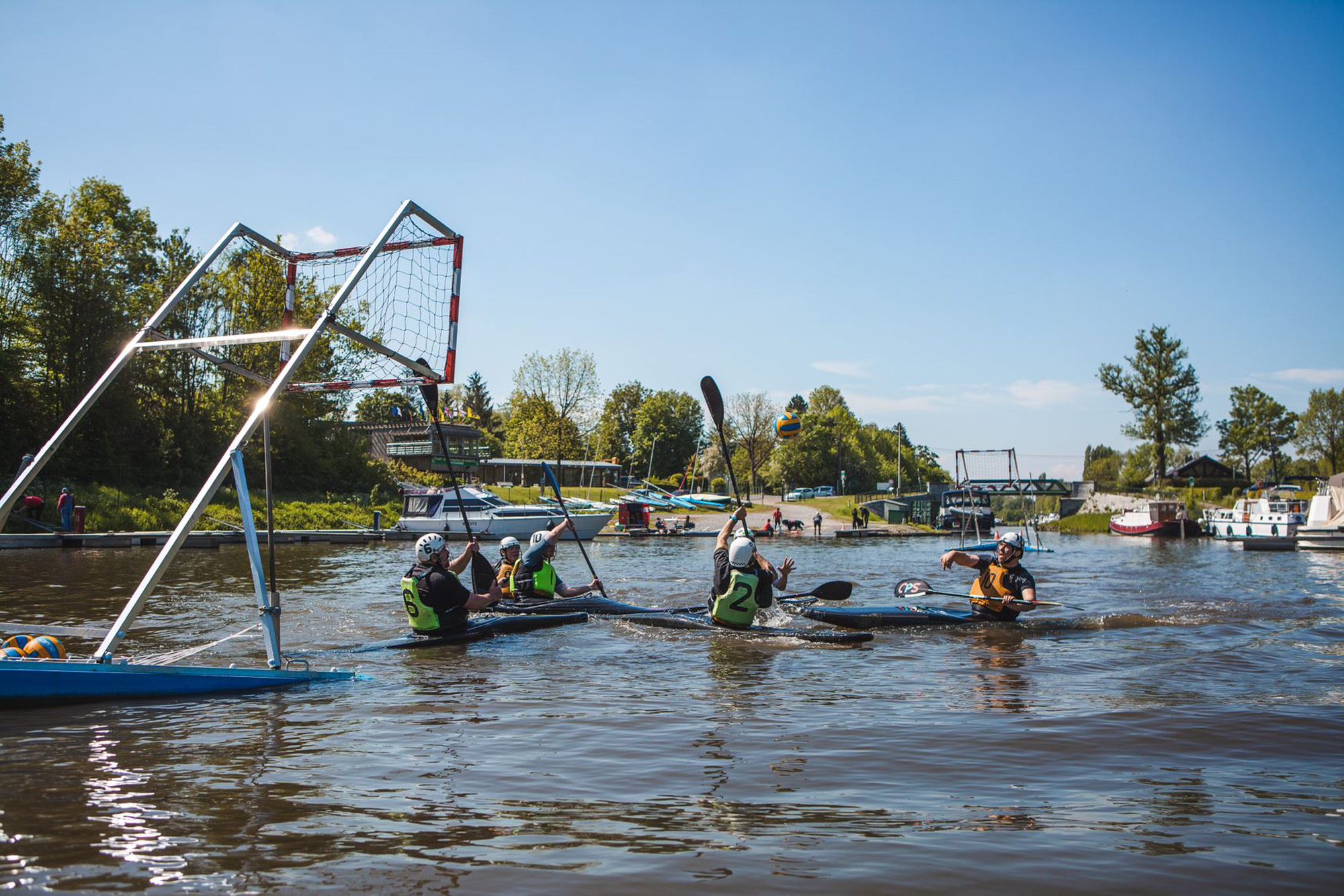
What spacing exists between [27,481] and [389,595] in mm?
10220

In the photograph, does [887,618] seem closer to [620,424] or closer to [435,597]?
[435,597]

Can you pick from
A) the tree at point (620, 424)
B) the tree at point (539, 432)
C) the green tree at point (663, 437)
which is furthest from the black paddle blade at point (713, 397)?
the green tree at point (663, 437)

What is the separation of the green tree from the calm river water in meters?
85.1

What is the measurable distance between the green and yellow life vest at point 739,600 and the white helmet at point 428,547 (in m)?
3.80

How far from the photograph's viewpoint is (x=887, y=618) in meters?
13.9

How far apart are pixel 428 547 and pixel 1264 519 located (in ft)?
158

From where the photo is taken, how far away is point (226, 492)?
37.2 metres

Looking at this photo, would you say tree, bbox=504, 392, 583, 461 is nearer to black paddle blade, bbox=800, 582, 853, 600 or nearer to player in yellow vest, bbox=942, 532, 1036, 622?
black paddle blade, bbox=800, 582, 853, 600

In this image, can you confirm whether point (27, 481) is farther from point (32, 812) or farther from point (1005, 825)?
point (1005, 825)

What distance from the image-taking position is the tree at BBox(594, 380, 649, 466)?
9541cm

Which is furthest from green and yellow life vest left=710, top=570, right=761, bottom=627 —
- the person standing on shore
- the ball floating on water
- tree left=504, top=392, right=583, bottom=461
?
tree left=504, top=392, right=583, bottom=461

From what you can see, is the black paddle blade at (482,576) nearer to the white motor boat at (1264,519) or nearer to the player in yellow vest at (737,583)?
the player in yellow vest at (737,583)

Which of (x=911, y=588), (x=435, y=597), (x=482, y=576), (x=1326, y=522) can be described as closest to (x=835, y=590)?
(x=911, y=588)

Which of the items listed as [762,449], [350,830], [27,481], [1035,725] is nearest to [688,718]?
[1035,725]
